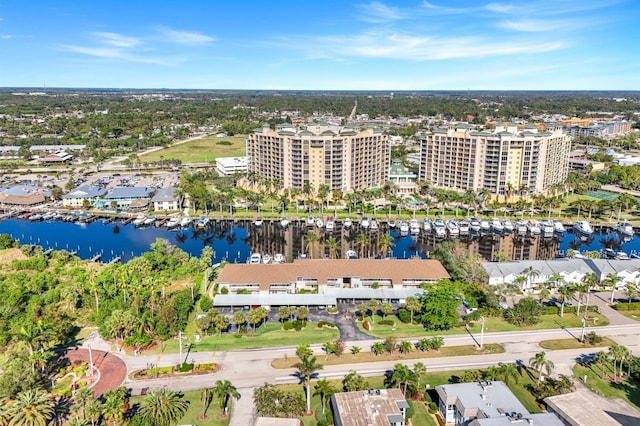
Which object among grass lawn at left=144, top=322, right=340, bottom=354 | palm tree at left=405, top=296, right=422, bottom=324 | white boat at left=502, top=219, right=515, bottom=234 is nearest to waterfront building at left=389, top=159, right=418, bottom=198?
white boat at left=502, top=219, right=515, bottom=234

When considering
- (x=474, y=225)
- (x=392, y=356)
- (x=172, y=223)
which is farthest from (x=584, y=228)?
(x=172, y=223)

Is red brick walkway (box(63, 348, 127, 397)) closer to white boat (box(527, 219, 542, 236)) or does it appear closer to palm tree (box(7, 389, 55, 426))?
palm tree (box(7, 389, 55, 426))

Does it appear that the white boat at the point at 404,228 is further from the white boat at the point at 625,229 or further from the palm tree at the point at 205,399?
the palm tree at the point at 205,399

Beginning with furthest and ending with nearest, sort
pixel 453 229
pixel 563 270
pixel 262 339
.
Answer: pixel 453 229
pixel 563 270
pixel 262 339

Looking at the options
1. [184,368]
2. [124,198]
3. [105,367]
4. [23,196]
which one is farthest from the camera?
[23,196]

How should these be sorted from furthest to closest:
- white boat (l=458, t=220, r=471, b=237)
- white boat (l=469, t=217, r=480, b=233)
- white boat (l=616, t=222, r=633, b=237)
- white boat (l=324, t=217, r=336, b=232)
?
white boat (l=324, t=217, r=336, b=232)
white boat (l=469, t=217, r=480, b=233)
white boat (l=458, t=220, r=471, b=237)
white boat (l=616, t=222, r=633, b=237)

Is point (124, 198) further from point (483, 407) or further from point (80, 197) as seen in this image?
point (483, 407)

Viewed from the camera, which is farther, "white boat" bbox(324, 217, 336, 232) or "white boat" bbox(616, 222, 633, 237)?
"white boat" bbox(324, 217, 336, 232)
